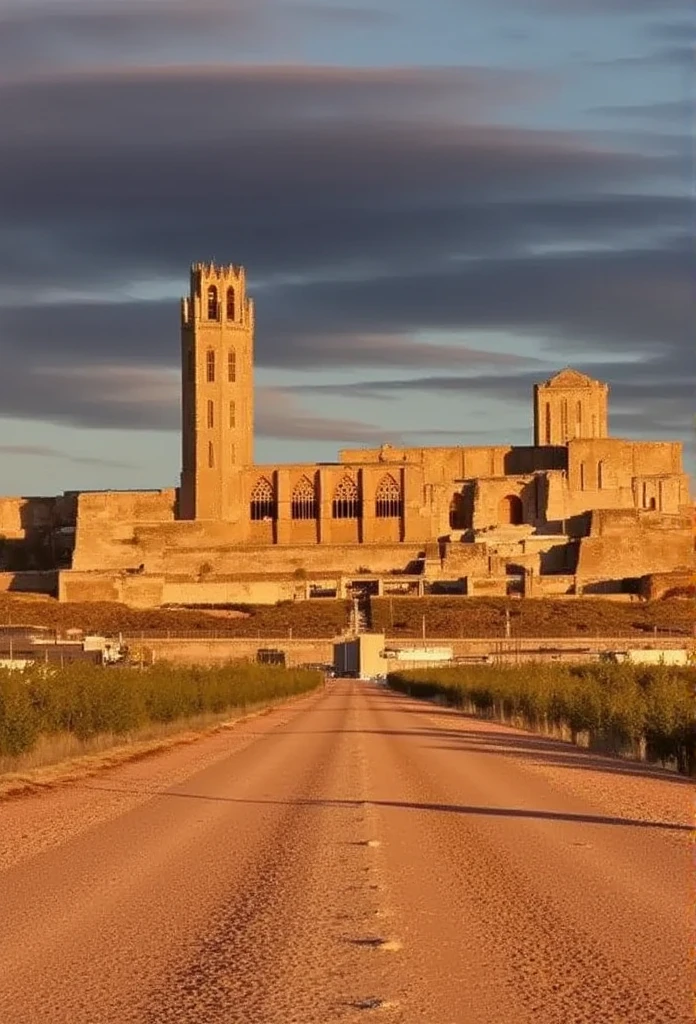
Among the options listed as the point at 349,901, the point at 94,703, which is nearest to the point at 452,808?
the point at 349,901

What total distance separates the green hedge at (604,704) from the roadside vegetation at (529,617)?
26871mm

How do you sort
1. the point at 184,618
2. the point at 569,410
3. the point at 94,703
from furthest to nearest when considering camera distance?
1. the point at 569,410
2. the point at 184,618
3. the point at 94,703

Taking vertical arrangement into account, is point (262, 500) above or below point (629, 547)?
above

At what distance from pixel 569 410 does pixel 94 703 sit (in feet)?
247

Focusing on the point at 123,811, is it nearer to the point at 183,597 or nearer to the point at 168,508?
the point at 183,597

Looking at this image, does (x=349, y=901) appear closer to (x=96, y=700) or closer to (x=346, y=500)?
(x=96, y=700)

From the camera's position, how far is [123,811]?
12984 mm

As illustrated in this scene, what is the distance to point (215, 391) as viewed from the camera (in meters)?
88.2

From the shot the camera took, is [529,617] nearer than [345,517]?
Yes

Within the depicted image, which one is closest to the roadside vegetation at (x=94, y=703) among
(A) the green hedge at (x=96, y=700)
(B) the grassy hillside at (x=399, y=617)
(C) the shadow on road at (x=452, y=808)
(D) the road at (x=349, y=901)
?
(A) the green hedge at (x=96, y=700)

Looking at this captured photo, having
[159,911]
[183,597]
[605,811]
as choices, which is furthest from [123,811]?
[183,597]

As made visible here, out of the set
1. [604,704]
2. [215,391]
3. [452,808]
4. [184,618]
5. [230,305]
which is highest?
[230,305]

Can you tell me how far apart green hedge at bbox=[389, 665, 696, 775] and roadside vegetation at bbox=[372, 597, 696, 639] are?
2687 cm

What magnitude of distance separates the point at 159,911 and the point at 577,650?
177 feet
